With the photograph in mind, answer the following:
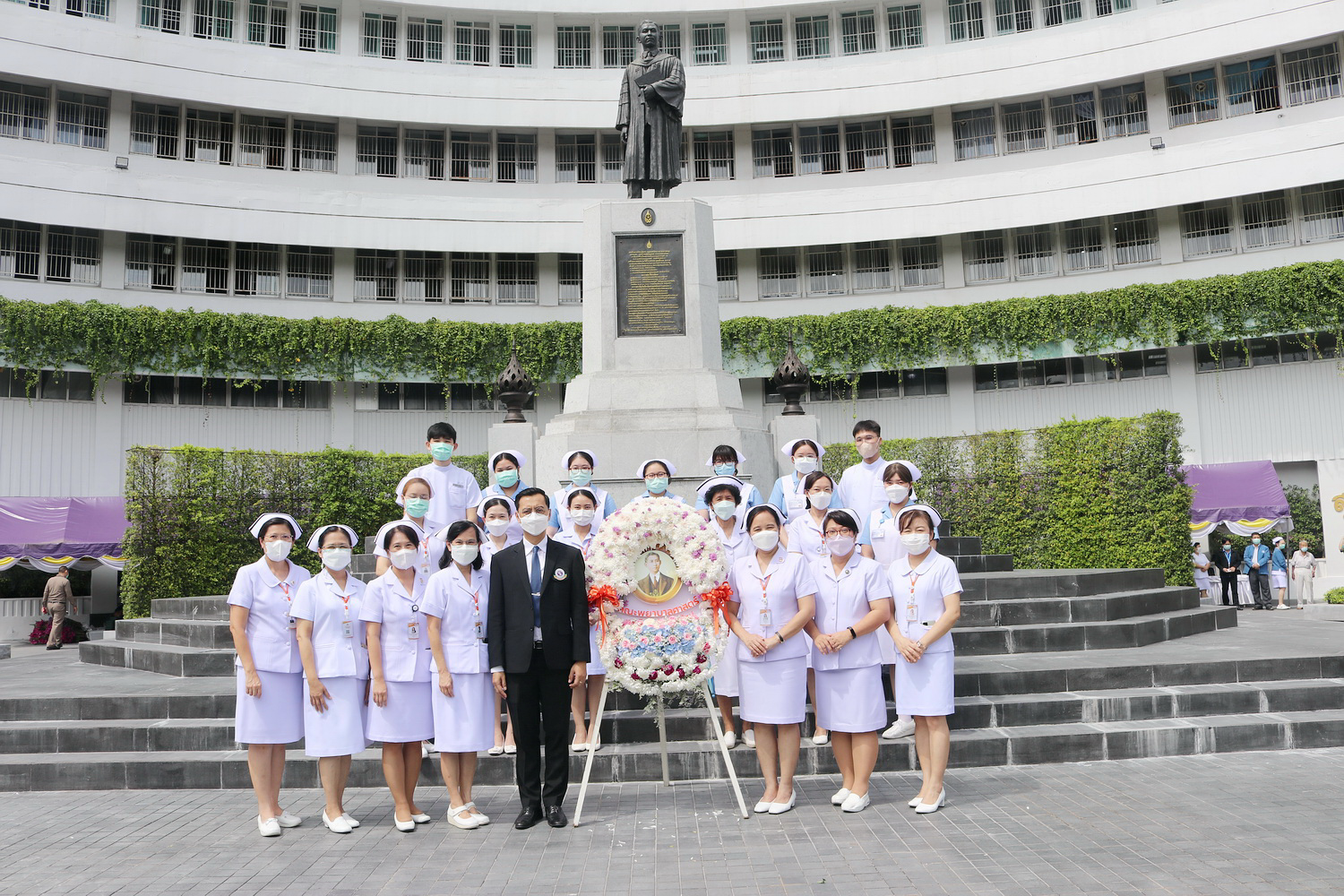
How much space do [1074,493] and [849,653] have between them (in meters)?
11.4

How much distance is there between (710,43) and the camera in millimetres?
31703

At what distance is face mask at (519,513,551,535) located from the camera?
673cm

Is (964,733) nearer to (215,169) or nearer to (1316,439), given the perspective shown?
(1316,439)

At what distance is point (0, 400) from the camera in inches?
1029

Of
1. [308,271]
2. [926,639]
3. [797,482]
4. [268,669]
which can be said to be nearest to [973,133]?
[308,271]

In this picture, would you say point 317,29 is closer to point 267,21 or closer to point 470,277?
point 267,21

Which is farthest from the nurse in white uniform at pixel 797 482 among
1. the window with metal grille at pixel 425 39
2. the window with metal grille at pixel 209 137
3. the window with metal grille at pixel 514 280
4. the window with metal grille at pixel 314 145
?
the window with metal grille at pixel 425 39

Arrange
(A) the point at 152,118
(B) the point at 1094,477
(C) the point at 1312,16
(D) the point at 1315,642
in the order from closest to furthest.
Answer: (D) the point at 1315,642
(B) the point at 1094,477
(C) the point at 1312,16
(A) the point at 152,118

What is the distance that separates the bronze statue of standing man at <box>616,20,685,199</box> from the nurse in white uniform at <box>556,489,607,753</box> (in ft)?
22.6

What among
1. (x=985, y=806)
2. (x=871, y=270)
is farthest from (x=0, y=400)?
(x=985, y=806)

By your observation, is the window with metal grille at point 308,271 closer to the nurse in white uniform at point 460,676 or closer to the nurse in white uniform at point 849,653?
the nurse in white uniform at point 460,676

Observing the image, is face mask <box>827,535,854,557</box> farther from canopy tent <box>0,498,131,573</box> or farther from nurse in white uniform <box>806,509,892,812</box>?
canopy tent <box>0,498,131,573</box>

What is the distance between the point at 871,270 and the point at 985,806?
25501mm

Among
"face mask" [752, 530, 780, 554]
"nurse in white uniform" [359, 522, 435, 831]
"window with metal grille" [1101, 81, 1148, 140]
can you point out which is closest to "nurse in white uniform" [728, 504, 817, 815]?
"face mask" [752, 530, 780, 554]
